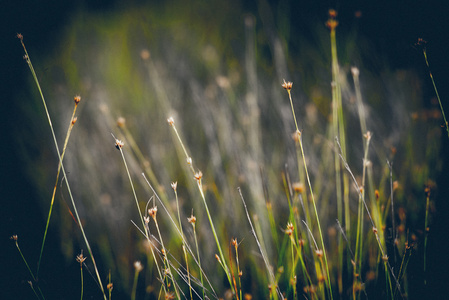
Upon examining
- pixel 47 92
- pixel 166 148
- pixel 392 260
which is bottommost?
pixel 392 260

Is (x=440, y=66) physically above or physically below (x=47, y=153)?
above

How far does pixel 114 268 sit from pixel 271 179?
2.95ft

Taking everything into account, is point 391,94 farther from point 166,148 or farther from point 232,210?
point 166,148

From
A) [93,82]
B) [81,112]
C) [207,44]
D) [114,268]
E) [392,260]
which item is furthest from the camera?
[207,44]

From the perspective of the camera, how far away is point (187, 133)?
6.75 ft

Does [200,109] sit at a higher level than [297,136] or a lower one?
lower

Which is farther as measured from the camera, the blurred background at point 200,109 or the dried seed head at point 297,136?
the blurred background at point 200,109

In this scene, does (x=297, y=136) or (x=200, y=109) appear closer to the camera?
(x=297, y=136)

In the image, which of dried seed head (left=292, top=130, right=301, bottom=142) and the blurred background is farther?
the blurred background

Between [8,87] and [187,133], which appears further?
[8,87]

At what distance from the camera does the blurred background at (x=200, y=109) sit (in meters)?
1.42

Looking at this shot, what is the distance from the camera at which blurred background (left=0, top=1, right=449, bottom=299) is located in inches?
55.8

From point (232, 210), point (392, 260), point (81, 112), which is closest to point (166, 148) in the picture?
point (232, 210)

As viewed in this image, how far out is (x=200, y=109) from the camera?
1.93 meters
